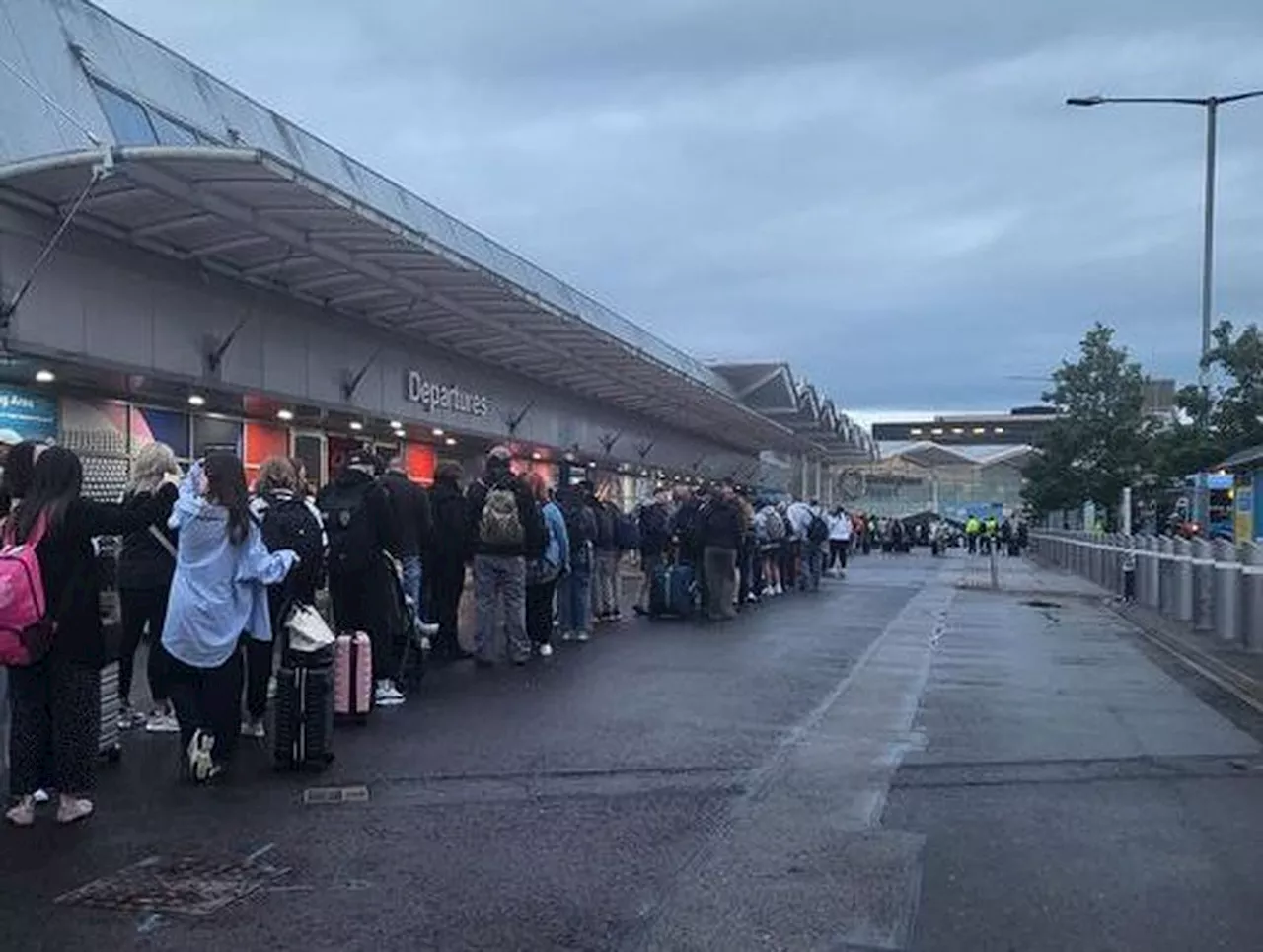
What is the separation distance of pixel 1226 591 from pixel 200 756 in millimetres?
12313

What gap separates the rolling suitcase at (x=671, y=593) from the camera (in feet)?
59.9

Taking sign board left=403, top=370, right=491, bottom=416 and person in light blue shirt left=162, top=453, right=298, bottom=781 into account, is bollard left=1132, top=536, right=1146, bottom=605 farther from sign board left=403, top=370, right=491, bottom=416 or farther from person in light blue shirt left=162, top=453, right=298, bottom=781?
person in light blue shirt left=162, top=453, right=298, bottom=781

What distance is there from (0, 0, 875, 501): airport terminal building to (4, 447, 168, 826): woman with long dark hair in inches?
169

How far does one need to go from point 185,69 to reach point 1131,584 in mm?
16934

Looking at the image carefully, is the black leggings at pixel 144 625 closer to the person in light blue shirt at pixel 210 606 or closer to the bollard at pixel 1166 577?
the person in light blue shirt at pixel 210 606

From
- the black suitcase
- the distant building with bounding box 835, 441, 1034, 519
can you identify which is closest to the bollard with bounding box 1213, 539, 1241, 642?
the black suitcase

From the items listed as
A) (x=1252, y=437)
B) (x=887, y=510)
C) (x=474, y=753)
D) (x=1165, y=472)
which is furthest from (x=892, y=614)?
(x=887, y=510)

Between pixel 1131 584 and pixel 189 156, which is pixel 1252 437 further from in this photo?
pixel 189 156

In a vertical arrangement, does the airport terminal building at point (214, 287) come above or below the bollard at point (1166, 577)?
above

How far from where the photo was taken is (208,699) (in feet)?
24.7

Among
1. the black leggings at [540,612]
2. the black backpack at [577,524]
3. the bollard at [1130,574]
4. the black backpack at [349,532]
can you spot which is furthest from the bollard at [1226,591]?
the black backpack at [349,532]

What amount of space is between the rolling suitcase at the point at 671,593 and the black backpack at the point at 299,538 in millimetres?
9968

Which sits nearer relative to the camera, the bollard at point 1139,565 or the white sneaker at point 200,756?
the white sneaker at point 200,756

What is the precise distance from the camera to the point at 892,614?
2012 centimetres
